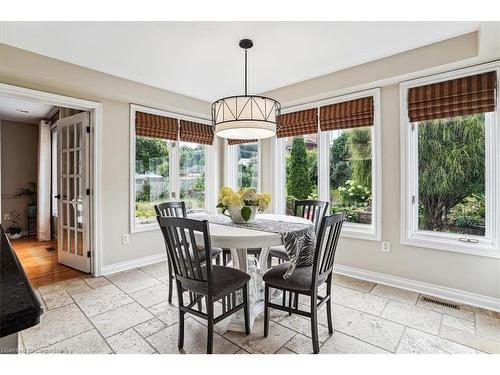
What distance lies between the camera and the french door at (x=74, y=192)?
11.2ft

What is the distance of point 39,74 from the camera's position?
2695 mm

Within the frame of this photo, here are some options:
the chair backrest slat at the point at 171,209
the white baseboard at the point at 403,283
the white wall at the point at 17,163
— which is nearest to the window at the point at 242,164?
the chair backrest slat at the point at 171,209

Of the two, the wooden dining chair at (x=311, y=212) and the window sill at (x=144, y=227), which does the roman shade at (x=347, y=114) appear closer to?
the wooden dining chair at (x=311, y=212)

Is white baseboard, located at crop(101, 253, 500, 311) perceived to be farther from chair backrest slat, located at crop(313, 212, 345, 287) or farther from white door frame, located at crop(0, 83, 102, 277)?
chair backrest slat, located at crop(313, 212, 345, 287)

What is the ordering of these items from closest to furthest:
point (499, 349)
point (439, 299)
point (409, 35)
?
point (499, 349) → point (409, 35) → point (439, 299)

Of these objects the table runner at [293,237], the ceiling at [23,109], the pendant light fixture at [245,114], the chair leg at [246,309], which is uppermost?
the ceiling at [23,109]

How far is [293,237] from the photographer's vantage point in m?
1.99

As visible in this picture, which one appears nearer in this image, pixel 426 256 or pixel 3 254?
pixel 3 254

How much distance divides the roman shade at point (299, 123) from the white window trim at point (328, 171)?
70 millimetres

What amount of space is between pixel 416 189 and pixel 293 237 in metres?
1.85

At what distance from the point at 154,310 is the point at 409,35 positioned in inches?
134
